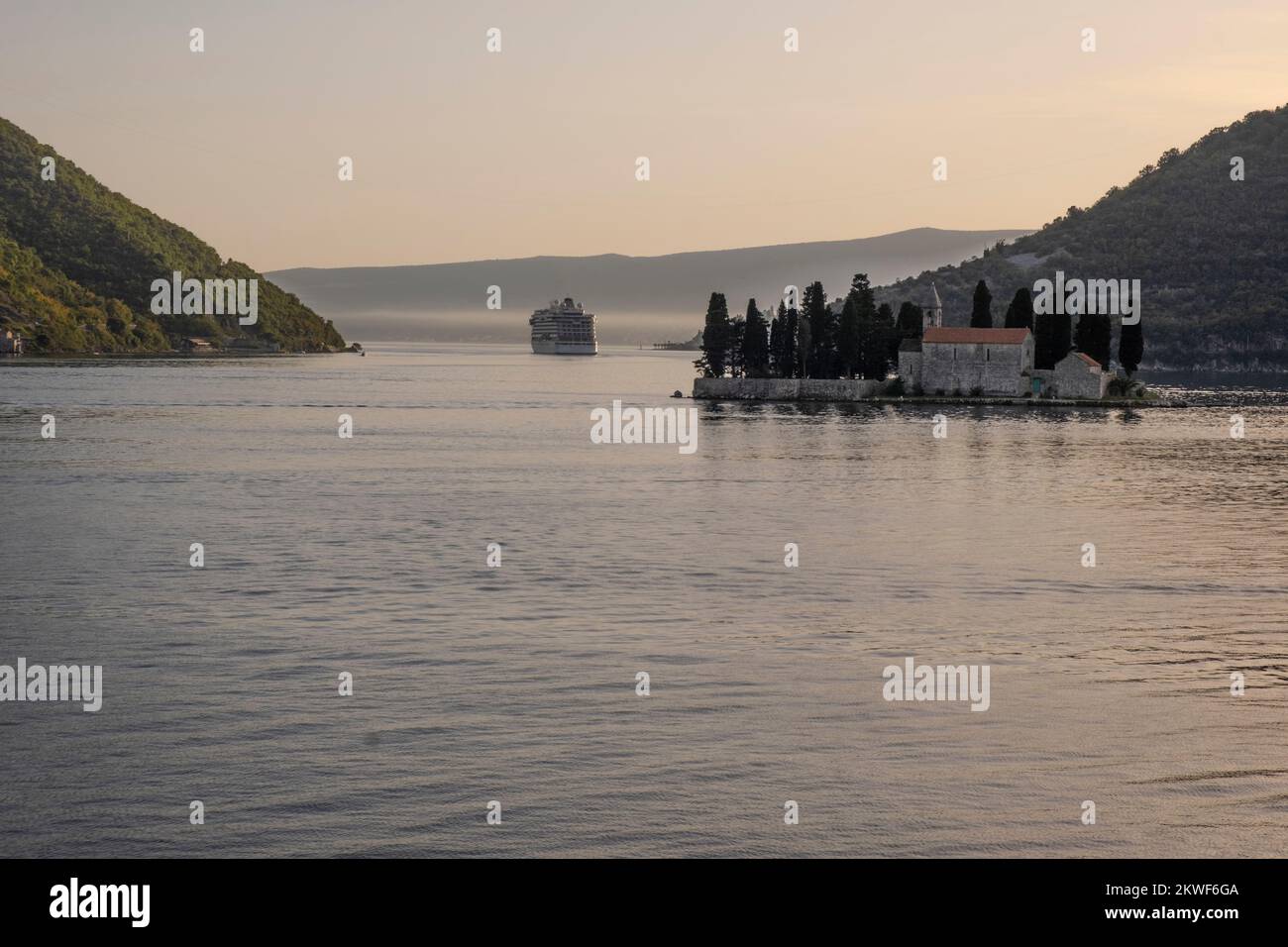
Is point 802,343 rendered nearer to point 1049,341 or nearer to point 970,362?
point 970,362

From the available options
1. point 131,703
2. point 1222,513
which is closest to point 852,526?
point 1222,513

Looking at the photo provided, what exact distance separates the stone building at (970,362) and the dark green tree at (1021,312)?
137cm

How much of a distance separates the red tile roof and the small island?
85mm

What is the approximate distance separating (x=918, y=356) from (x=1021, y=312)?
9533 millimetres

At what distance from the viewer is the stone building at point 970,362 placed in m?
130

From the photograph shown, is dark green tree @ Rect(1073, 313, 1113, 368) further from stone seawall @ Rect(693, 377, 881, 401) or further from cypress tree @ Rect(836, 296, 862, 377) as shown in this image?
cypress tree @ Rect(836, 296, 862, 377)

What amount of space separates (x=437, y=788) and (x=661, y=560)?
21.1 m

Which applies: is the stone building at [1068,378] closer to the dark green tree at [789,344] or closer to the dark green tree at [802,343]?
the dark green tree at [802,343]

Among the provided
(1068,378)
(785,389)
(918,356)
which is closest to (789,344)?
(785,389)

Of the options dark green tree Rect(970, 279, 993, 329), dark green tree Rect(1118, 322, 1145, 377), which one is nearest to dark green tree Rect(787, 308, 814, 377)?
dark green tree Rect(970, 279, 993, 329)

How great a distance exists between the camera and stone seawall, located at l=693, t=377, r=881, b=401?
13638cm

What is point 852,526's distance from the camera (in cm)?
4769

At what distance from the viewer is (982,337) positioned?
129125mm

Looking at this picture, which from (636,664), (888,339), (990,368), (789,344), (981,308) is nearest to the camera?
(636,664)
